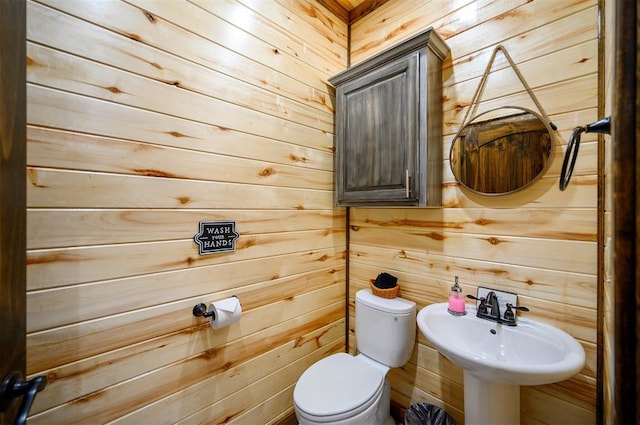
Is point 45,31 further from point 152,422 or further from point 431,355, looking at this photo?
point 431,355

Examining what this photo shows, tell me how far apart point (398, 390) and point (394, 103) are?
179 cm

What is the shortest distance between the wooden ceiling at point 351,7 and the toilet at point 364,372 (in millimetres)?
1964

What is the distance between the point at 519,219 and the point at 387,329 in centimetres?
89

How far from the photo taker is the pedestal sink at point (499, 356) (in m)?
0.87

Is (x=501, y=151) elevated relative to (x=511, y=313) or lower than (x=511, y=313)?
elevated

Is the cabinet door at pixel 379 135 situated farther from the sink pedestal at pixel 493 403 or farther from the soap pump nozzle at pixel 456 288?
the sink pedestal at pixel 493 403

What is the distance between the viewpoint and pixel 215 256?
1272mm

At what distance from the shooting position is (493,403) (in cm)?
109

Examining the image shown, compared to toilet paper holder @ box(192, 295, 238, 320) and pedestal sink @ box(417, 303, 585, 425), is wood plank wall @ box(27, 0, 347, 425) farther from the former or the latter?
pedestal sink @ box(417, 303, 585, 425)

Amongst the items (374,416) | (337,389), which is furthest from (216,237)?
(374,416)

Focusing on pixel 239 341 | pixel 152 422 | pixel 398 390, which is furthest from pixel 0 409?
pixel 398 390

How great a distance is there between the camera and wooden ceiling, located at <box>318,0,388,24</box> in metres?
1.79

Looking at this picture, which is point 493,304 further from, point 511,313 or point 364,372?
point 364,372

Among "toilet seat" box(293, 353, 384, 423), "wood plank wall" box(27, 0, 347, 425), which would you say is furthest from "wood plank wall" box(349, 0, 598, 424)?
"wood plank wall" box(27, 0, 347, 425)
